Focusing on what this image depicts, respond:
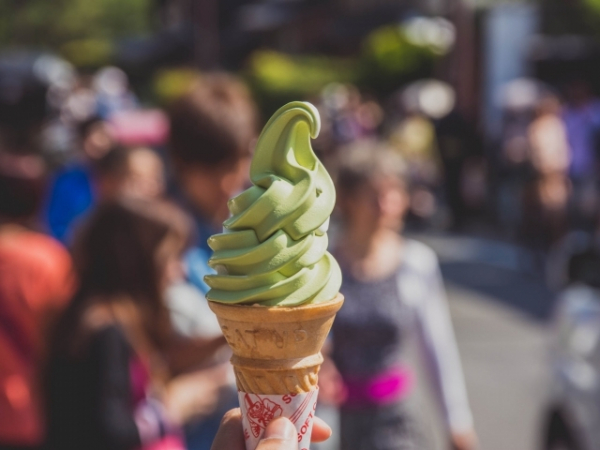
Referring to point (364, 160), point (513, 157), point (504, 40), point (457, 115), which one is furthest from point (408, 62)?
point (364, 160)

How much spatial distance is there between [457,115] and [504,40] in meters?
3.92

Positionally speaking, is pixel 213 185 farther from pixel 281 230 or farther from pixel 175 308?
pixel 281 230

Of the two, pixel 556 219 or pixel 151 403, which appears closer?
pixel 151 403

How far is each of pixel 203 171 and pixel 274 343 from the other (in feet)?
5.87

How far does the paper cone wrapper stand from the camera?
1.79 m

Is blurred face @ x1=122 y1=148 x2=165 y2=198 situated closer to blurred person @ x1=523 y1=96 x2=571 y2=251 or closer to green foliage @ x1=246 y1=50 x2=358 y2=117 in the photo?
blurred person @ x1=523 y1=96 x2=571 y2=251

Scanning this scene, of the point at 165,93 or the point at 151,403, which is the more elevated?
the point at 151,403

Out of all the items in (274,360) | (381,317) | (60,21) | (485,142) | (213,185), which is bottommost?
(60,21)

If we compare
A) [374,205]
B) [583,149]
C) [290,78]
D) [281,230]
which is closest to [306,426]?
[281,230]

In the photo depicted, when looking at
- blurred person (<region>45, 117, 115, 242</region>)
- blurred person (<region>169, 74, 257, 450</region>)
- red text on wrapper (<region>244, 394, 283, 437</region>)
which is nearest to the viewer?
red text on wrapper (<region>244, 394, 283, 437</region>)

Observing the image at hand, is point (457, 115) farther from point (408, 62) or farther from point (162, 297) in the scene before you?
point (162, 297)

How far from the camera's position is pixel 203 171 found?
3504mm

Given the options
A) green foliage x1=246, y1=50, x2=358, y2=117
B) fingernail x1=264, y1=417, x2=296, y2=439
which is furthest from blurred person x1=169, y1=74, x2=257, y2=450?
green foliage x1=246, y1=50, x2=358, y2=117

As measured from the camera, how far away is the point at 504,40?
62.1ft
